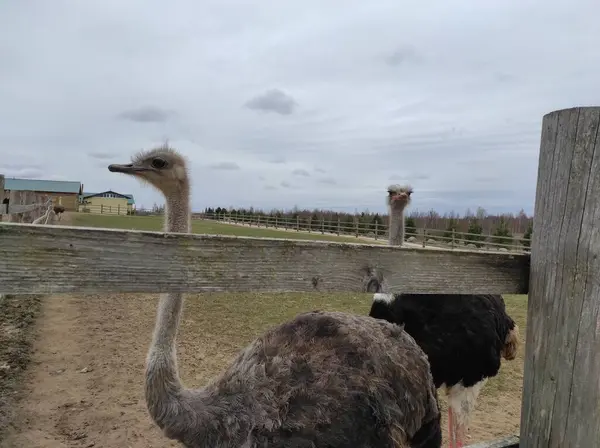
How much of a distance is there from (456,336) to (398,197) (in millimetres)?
1857

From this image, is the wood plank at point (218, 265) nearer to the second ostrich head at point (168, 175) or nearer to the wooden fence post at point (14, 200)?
the second ostrich head at point (168, 175)

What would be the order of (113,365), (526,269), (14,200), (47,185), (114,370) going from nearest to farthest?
(526,269)
(114,370)
(113,365)
(14,200)
(47,185)

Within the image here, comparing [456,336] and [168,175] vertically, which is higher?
[168,175]

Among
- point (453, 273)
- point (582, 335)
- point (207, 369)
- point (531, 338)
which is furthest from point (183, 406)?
point (207, 369)

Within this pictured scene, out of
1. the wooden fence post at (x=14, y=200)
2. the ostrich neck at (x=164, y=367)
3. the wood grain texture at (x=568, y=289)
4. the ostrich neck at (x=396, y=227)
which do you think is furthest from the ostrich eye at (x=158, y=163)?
the wooden fence post at (x=14, y=200)

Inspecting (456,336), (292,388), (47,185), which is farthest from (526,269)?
(47,185)

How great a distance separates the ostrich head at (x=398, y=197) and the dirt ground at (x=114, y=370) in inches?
82.3

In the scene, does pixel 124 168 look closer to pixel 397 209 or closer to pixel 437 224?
pixel 397 209

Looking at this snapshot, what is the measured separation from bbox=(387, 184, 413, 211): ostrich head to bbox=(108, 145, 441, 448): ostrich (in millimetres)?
2940

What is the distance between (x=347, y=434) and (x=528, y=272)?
0.92m

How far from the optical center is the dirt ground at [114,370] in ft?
13.3

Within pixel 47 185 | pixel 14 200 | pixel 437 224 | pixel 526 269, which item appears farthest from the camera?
pixel 47 185

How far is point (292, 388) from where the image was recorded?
2.10 metres

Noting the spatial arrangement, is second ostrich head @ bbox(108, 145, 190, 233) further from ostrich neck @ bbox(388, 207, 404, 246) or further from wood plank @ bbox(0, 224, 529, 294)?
ostrich neck @ bbox(388, 207, 404, 246)
